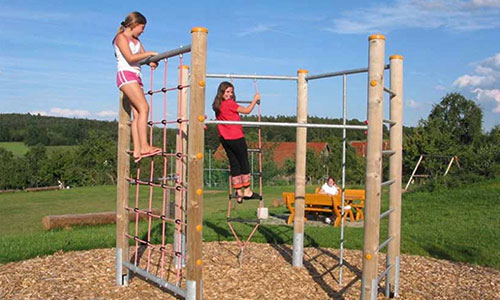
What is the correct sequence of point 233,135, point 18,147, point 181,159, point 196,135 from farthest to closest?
point 18,147
point 233,135
point 181,159
point 196,135

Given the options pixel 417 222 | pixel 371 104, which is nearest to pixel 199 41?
pixel 371 104

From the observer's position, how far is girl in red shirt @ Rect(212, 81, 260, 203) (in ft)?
17.7

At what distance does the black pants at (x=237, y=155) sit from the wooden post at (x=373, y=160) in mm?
1905

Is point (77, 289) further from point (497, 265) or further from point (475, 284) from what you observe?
point (497, 265)

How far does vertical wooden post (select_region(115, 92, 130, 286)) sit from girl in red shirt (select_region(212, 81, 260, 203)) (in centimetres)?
97

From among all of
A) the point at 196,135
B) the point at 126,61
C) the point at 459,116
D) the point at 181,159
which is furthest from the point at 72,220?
the point at 459,116

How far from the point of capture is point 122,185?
503 centimetres

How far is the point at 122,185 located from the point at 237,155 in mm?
1245

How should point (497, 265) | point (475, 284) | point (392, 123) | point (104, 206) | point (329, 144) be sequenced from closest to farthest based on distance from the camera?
1. point (392, 123)
2. point (475, 284)
3. point (497, 265)
4. point (104, 206)
5. point (329, 144)

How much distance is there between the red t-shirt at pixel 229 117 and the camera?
17.6ft

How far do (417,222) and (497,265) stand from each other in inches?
159

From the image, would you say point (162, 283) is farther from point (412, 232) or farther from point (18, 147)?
point (18, 147)

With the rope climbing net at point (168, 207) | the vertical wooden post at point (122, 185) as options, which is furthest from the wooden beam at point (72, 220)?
the vertical wooden post at point (122, 185)

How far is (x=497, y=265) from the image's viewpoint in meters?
6.18
